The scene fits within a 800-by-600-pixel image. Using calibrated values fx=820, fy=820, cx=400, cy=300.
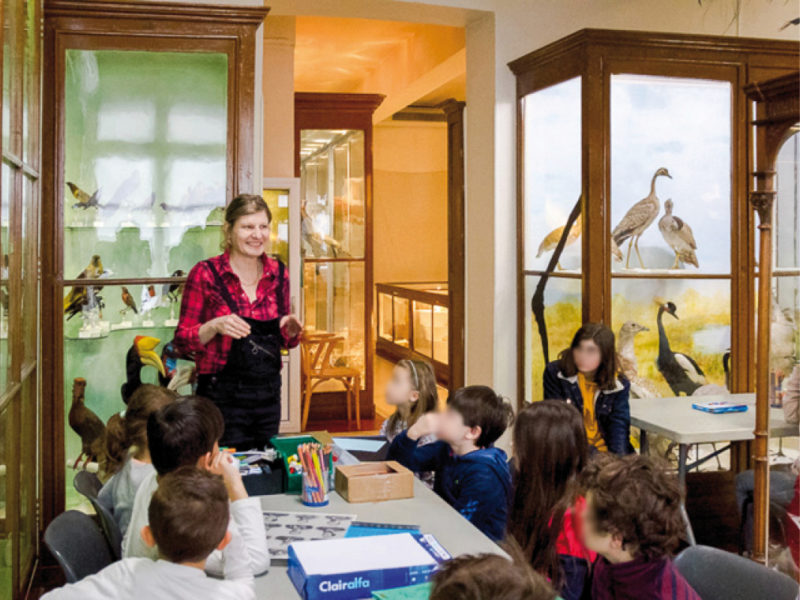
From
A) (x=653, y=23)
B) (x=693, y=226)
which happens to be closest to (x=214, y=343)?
(x=693, y=226)

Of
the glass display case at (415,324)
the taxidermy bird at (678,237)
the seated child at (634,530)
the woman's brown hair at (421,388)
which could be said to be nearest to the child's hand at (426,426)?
the woman's brown hair at (421,388)

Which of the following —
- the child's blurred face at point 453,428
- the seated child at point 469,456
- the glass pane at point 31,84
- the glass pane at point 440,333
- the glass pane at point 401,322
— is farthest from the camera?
the glass pane at point 401,322

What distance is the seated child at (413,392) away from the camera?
3.13 metres

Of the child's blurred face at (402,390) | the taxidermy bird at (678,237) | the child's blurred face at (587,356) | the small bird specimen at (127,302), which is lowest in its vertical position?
the child's blurred face at (402,390)

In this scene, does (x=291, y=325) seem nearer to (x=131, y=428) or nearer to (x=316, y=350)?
(x=131, y=428)

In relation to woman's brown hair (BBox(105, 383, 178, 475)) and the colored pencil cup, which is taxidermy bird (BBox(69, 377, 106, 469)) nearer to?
woman's brown hair (BBox(105, 383, 178, 475))

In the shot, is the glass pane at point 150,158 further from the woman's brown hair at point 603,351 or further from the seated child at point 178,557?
the seated child at point 178,557

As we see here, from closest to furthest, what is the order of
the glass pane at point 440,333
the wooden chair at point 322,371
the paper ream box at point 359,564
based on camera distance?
1. the paper ream box at point 359,564
2. the wooden chair at point 322,371
3. the glass pane at point 440,333

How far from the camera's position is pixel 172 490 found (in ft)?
5.42

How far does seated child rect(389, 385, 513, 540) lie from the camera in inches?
97.0

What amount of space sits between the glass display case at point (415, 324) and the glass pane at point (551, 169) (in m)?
3.50

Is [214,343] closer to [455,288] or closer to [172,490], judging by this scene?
[172,490]

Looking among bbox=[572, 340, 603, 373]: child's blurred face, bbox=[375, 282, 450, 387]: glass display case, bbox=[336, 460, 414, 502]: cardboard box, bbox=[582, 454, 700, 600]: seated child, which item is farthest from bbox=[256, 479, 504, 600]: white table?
bbox=[375, 282, 450, 387]: glass display case

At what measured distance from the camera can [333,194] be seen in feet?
24.7
